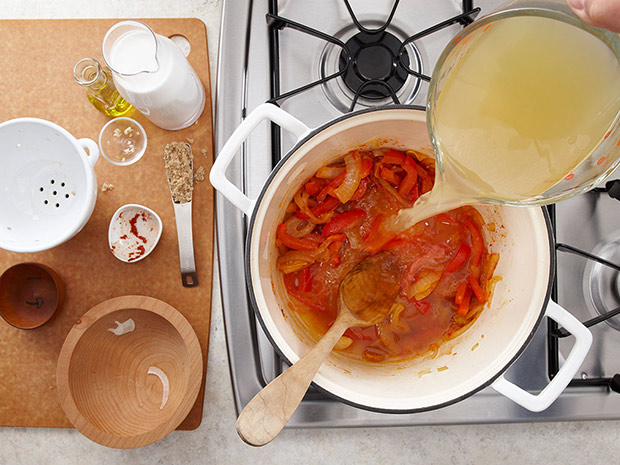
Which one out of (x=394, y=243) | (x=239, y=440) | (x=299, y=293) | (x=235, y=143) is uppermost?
(x=235, y=143)

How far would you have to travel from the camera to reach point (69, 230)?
1.00 metres

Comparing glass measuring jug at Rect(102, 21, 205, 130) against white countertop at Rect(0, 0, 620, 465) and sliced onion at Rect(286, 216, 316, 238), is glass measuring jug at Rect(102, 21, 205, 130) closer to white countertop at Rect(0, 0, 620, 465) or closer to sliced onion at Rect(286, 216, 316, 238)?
white countertop at Rect(0, 0, 620, 465)

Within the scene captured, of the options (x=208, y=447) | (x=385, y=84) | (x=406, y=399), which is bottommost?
(x=208, y=447)

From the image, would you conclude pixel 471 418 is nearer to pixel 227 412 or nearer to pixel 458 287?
pixel 458 287

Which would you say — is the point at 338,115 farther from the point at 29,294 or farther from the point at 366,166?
the point at 29,294

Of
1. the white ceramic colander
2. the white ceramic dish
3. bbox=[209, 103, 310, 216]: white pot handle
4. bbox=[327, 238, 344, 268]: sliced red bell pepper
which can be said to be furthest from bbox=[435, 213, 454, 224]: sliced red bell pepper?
the white ceramic colander

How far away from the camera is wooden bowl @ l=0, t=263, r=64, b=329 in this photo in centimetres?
108

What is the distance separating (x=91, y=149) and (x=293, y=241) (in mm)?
493

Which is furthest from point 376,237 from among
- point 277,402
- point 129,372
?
point 129,372

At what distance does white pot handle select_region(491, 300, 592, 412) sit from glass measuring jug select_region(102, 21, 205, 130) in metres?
0.83

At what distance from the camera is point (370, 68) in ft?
3.12

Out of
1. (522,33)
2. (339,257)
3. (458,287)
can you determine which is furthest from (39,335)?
(522,33)

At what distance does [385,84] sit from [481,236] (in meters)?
0.37

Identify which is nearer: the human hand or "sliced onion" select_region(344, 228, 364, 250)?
the human hand
